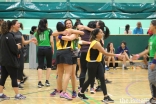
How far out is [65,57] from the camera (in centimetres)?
702

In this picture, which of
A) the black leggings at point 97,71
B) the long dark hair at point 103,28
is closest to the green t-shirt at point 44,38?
the long dark hair at point 103,28

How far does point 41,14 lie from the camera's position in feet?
56.8

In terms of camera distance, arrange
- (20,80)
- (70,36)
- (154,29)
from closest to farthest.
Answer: (154,29) → (70,36) → (20,80)

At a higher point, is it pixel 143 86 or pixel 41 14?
pixel 41 14

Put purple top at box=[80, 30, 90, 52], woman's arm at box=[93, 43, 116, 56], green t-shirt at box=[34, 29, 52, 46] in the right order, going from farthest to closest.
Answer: green t-shirt at box=[34, 29, 52, 46] → purple top at box=[80, 30, 90, 52] → woman's arm at box=[93, 43, 116, 56]

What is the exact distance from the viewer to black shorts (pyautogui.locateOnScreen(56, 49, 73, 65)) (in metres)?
7.00

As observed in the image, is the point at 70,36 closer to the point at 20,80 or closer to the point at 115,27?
the point at 20,80

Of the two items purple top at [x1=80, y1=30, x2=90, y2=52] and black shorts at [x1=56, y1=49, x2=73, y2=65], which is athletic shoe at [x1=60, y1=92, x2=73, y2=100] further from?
purple top at [x1=80, y1=30, x2=90, y2=52]

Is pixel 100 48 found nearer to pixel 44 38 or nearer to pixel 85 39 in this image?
pixel 85 39

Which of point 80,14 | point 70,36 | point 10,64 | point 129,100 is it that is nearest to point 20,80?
point 10,64

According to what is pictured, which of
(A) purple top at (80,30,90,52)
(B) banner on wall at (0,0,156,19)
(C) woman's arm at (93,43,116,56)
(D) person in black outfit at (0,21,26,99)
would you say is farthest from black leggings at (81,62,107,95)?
(B) banner on wall at (0,0,156,19)

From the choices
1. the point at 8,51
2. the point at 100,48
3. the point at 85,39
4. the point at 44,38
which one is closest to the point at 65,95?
the point at 100,48

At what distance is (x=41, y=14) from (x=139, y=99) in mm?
11091

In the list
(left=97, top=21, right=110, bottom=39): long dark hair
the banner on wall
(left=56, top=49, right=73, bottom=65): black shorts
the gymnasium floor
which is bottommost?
the gymnasium floor
